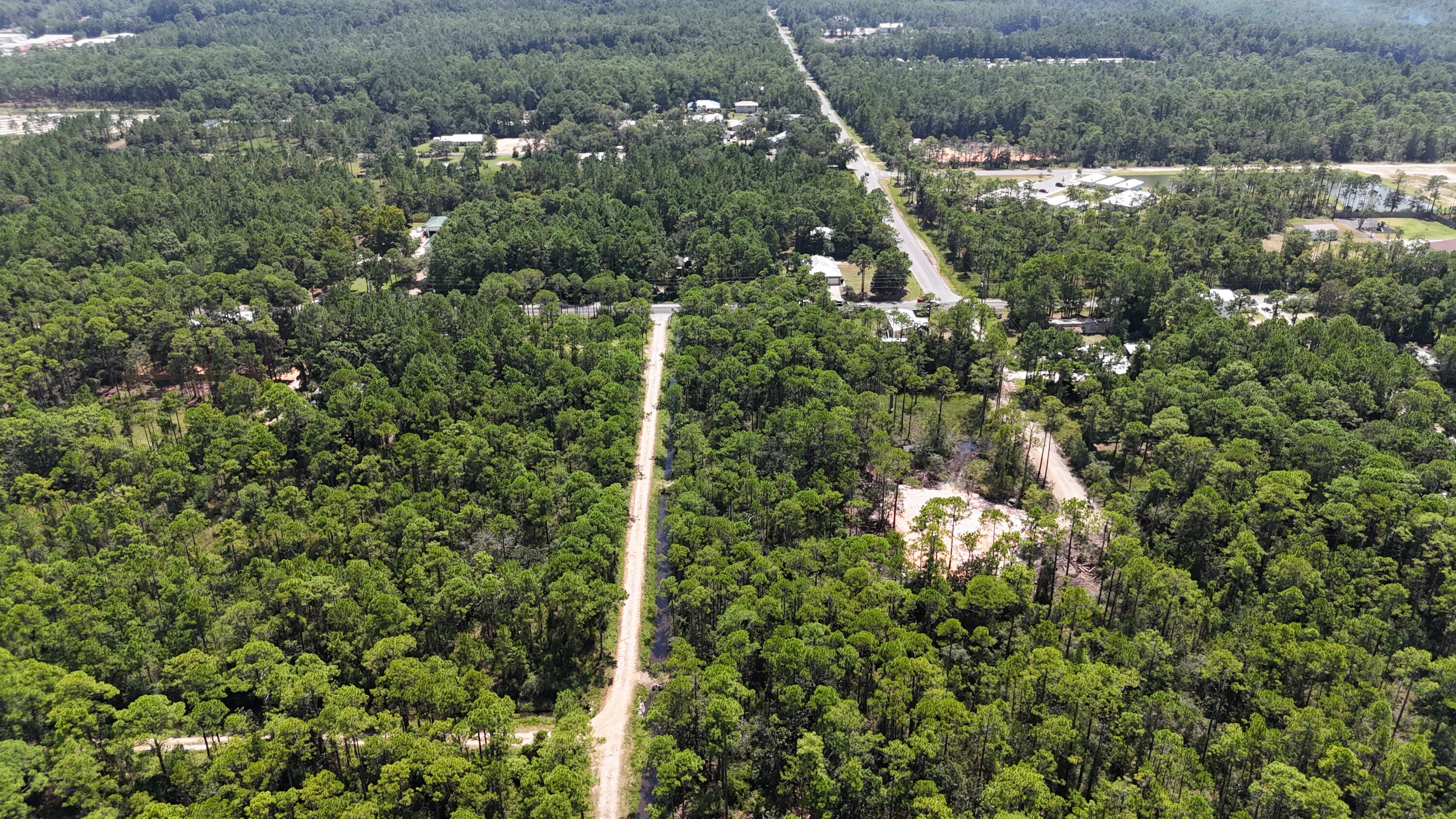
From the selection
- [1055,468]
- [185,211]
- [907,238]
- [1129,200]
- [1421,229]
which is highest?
[185,211]

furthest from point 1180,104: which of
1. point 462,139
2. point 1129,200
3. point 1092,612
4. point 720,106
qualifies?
point 1092,612

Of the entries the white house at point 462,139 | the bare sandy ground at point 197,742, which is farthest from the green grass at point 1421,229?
the white house at point 462,139

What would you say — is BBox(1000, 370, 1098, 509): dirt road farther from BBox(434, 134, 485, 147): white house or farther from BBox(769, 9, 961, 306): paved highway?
BBox(434, 134, 485, 147): white house

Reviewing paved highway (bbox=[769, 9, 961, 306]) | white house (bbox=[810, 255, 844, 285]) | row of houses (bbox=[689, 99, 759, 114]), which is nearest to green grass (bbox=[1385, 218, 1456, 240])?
paved highway (bbox=[769, 9, 961, 306])

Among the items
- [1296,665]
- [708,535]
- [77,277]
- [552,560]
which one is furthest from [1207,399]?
[77,277]

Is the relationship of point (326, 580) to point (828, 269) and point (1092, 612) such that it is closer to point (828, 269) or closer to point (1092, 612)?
point (1092, 612)
